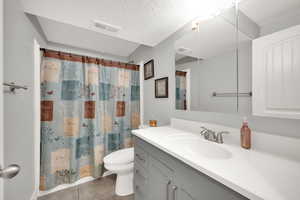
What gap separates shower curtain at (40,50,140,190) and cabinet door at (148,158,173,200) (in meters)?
1.13

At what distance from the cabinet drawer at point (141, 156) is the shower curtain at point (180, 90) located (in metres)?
0.65

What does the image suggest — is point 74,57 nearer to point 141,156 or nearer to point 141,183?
point 141,156

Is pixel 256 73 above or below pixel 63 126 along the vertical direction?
above

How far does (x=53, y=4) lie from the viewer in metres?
1.05

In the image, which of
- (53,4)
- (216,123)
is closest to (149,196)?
(216,123)

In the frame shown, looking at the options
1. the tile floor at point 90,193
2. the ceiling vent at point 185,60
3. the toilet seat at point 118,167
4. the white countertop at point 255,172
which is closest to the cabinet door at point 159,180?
the white countertop at point 255,172

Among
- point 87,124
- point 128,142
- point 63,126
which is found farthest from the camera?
point 128,142

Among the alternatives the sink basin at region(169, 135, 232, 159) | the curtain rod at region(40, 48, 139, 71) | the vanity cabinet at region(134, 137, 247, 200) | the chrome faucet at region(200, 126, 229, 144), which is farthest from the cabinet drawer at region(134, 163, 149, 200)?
the curtain rod at region(40, 48, 139, 71)

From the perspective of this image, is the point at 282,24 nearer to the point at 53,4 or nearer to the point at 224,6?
the point at 224,6

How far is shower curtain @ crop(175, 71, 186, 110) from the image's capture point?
1334 mm

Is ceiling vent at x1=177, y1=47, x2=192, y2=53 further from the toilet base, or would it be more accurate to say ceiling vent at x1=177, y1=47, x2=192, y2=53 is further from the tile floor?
the tile floor

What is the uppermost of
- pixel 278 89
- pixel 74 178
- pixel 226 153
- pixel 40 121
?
pixel 278 89

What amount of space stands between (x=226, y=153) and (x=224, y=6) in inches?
46.4

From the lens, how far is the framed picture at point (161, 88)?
155cm
